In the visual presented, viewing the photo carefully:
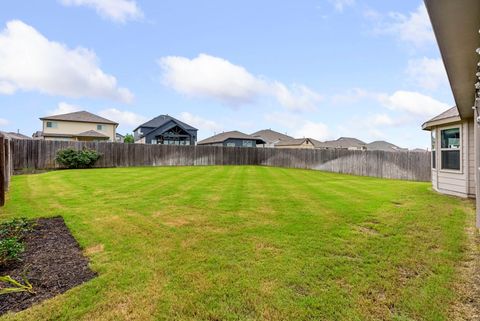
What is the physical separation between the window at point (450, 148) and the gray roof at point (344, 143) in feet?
134

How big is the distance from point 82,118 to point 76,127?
1.38m

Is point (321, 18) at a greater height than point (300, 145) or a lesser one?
greater

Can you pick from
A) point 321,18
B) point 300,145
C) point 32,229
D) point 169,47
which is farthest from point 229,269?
point 300,145

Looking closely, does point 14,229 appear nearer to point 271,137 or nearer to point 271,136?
point 271,137

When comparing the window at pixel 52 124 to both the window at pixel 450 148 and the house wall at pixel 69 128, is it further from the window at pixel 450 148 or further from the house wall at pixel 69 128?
the window at pixel 450 148

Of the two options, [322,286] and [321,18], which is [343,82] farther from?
[322,286]

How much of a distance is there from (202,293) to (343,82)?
16220 millimetres

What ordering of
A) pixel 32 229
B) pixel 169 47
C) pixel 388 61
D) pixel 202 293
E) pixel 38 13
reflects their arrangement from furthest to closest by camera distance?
pixel 169 47 < pixel 388 61 < pixel 38 13 < pixel 32 229 < pixel 202 293

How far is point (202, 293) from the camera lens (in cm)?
261

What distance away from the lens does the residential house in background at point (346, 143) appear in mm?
49375

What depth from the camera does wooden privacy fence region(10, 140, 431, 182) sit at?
14.3 m

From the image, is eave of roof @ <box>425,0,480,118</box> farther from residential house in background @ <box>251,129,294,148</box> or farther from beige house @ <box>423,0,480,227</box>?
residential house in background @ <box>251,129,294,148</box>

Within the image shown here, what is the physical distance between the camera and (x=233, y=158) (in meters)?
25.1

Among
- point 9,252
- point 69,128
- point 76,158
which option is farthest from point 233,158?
point 69,128
